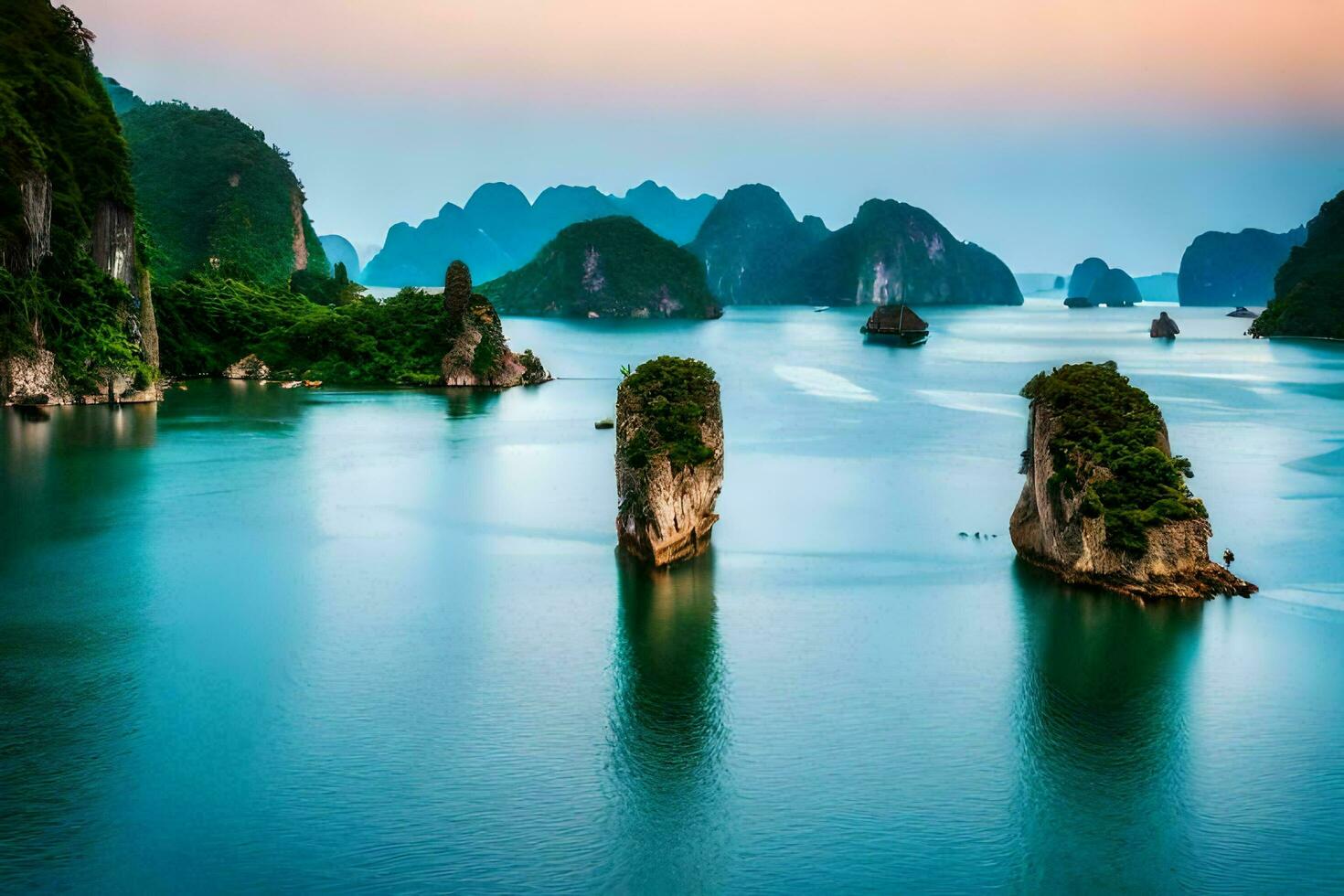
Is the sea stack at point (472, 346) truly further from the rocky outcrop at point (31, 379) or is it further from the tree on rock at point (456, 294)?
the rocky outcrop at point (31, 379)

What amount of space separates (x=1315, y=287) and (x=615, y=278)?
90.7 m

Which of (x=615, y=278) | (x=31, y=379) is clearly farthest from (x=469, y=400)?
(x=615, y=278)

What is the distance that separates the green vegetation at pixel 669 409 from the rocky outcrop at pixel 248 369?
40351 mm

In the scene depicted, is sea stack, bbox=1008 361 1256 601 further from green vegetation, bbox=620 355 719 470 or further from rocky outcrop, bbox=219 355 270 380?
rocky outcrop, bbox=219 355 270 380

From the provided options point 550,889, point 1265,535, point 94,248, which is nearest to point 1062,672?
point 550,889

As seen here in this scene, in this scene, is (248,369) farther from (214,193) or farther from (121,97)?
(121,97)

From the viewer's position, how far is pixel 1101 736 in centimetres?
1302

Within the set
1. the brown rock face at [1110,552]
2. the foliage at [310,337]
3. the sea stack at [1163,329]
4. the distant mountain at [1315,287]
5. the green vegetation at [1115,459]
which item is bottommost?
the brown rock face at [1110,552]

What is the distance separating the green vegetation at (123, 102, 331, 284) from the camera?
3962 inches

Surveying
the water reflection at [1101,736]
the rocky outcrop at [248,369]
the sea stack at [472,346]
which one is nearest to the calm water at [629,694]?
the water reflection at [1101,736]

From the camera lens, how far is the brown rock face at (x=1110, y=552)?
1695 cm

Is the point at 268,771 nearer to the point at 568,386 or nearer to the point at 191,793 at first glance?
the point at 191,793

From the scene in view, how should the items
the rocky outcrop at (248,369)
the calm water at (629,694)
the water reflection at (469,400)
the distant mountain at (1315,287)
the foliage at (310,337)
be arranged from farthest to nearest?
the distant mountain at (1315,287) → the rocky outcrop at (248,369) → the foliage at (310,337) → the water reflection at (469,400) → the calm water at (629,694)

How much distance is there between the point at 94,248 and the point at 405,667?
111 feet
